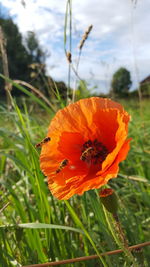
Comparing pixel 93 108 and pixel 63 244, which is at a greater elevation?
pixel 93 108

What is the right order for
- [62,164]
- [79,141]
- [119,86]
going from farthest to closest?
[119,86], [79,141], [62,164]

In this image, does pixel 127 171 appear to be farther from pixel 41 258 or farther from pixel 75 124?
pixel 75 124

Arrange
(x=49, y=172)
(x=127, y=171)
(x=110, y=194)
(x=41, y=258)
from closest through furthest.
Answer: (x=110, y=194) → (x=49, y=172) → (x=41, y=258) → (x=127, y=171)

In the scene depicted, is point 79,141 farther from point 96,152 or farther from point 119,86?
point 119,86

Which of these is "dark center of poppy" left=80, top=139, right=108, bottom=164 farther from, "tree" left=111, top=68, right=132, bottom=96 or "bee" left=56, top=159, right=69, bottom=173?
"tree" left=111, top=68, right=132, bottom=96

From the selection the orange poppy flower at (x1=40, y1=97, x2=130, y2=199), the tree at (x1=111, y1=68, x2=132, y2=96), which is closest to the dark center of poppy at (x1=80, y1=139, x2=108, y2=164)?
the orange poppy flower at (x1=40, y1=97, x2=130, y2=199)

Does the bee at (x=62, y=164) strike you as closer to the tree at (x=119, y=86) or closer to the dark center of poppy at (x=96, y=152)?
A: the dark center of poppy at (x=96, y=152)

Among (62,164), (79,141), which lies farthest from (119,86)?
(62,164)

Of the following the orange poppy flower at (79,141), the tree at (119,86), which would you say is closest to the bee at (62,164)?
the orange poppy flower at (79,141)

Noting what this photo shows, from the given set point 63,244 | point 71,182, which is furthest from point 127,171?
point 71,182
